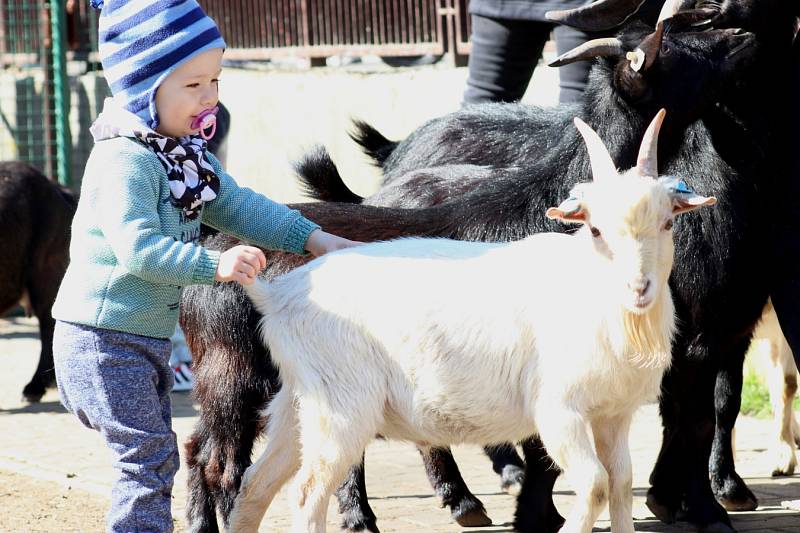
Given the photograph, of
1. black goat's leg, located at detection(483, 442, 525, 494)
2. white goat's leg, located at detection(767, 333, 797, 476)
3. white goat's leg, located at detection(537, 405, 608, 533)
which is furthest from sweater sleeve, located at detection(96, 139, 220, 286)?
white goat's leg, located at detection(767, 333, 797, 476)

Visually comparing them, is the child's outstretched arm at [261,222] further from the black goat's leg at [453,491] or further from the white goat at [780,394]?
the white goat at [780,394]

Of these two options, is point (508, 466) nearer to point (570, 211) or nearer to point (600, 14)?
point (600, 14)

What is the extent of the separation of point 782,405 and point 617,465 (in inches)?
100

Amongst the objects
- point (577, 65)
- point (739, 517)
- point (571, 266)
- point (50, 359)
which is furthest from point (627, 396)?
point (50, 359)

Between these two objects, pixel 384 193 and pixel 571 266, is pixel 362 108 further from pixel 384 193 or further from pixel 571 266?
pixel 571 266

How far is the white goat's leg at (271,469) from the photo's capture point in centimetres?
366

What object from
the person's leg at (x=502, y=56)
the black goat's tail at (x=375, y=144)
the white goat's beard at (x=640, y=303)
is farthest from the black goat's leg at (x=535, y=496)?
the black goat's tail at (x=375, y=144)

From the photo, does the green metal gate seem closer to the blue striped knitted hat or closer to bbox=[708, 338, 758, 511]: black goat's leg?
bbox=[708, 338, 758, 511]: black goat's leg

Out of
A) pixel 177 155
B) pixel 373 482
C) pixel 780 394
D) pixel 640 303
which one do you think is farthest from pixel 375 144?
pixel 640 303

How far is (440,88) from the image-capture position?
32.2 feet

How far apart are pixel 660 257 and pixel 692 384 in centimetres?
126

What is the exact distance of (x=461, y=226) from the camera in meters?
4.39

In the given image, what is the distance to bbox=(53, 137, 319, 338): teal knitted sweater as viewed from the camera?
3.31 metres

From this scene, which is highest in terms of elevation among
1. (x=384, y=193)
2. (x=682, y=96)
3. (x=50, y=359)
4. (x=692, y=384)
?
(x=682, y=96)
